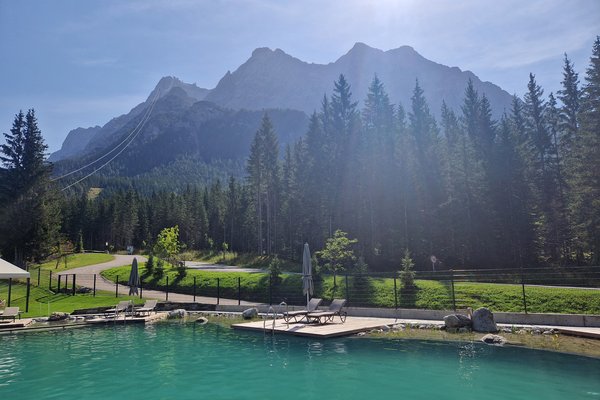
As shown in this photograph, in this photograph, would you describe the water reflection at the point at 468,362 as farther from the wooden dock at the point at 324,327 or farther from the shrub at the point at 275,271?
the shrub at the point at 275,271

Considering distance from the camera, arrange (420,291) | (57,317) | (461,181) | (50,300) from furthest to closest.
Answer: (461,181) < (50,300) < (420,291) < (57,317)

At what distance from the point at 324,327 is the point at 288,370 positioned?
568cm

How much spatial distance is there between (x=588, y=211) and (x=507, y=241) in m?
9.49

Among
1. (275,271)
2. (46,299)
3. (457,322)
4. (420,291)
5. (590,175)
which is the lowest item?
(46,299)

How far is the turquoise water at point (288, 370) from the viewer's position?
846 centimetres

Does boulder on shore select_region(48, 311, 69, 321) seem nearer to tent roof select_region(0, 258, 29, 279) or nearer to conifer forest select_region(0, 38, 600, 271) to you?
tent roof select_region(0, 258, 29, 279)

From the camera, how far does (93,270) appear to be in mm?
46594

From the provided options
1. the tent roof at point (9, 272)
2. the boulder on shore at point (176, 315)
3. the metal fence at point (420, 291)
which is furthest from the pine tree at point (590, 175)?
the tent roof at point (9, 272)

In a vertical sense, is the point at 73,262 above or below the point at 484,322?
above

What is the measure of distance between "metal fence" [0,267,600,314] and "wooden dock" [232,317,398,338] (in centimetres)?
293

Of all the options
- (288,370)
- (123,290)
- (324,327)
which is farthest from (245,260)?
(288,370)

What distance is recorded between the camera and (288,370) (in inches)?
410

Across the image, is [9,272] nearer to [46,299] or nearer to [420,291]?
[46,299]

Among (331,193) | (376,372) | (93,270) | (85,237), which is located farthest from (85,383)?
(85,237)
